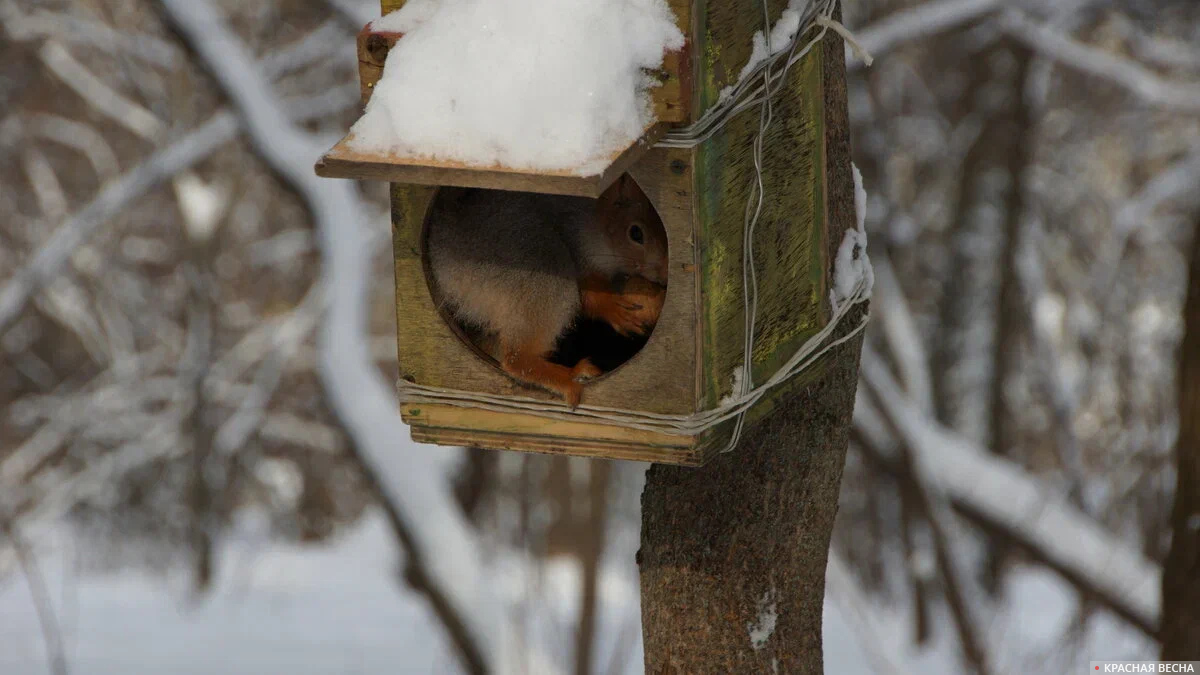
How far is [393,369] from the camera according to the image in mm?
11305

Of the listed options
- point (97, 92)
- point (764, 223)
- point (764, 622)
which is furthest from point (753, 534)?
point (97, 92)

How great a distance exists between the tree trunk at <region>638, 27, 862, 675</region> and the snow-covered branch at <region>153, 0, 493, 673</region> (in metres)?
1.80

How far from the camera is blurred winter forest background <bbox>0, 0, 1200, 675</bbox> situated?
Answer: 14.9ft

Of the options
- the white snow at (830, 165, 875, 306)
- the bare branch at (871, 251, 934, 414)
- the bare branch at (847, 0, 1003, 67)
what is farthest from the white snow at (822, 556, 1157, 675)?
the white snow at (830, 165, 875, 306)

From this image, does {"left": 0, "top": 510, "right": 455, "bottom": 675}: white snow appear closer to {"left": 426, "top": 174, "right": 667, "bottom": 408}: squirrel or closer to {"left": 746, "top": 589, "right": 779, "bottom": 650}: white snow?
{"left": 746, "top": 589, "right": 779, "bottom": 650}: white snow

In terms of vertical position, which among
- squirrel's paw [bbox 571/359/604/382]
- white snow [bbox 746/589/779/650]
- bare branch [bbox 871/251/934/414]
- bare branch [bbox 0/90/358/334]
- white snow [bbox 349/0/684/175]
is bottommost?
bare branch [bbox 871/251/934/414]

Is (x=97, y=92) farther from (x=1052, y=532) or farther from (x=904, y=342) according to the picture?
(x=1052, y=532)

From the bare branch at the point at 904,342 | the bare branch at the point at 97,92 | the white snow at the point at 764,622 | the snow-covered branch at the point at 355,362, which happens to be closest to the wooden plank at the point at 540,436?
the white snow at the point at 764,622

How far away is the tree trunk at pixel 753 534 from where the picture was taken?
7.07ft

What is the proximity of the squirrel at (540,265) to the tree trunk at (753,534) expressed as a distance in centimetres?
29

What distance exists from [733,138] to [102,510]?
9316mm

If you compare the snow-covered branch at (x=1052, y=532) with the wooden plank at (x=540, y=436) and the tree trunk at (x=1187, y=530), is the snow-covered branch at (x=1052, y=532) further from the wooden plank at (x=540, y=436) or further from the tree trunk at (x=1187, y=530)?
the wooden plank at (x=540, y=436)

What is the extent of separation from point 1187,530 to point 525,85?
6.48ft

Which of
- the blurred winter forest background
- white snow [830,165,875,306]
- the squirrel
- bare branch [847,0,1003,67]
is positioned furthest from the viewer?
bare branch [847,0,1003,67]
